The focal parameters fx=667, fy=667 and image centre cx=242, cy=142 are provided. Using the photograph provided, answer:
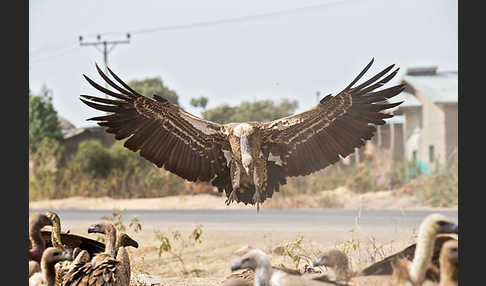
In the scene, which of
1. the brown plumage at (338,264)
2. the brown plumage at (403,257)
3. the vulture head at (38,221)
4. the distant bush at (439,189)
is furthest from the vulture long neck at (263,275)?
the distant bush at (439,189)

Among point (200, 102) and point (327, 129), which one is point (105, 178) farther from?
point (327, 129)

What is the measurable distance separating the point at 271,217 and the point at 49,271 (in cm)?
1236

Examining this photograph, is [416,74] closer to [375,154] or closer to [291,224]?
[375,154]

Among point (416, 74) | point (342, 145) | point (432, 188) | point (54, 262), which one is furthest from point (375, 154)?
point (54, 262)

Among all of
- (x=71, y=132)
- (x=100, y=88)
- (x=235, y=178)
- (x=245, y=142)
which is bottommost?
(x=235, y=178)

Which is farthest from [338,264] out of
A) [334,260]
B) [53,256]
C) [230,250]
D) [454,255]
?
[230,250]

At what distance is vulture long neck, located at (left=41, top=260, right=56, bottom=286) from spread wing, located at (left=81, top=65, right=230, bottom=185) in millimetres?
1770

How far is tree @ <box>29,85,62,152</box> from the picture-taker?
1174 inches

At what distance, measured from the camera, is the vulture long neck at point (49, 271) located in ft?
14.9

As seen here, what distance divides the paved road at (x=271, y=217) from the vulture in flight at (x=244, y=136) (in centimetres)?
733

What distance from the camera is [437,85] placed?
78.5ft

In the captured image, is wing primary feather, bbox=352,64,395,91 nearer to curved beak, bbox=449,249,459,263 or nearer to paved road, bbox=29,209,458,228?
curved beak, bbox=449,249,459,263

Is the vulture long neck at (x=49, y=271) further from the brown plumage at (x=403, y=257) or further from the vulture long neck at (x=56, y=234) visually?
the brown plumage at (x=403, y=257)

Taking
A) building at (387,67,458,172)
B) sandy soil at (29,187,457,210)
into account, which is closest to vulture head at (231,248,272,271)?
sandy soil at (29,187,457,210)
